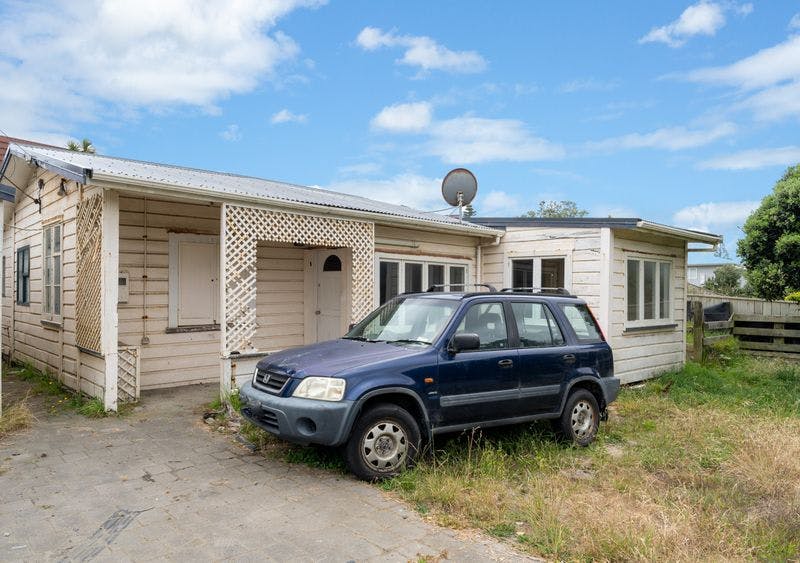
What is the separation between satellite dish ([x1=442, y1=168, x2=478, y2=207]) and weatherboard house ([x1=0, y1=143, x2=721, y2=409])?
1.01 meters

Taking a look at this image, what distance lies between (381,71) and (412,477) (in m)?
12.2

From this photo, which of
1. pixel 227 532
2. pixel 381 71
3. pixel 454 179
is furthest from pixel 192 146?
pixel 227 532

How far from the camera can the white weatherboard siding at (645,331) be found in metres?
9.91

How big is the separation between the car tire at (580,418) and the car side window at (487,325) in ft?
3.87

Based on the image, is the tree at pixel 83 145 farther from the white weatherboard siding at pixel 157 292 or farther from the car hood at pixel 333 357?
the car hood at pixel 333 357

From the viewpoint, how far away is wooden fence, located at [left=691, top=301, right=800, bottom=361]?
12.4m

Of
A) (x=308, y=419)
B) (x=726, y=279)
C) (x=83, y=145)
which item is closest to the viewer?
(x=308, y=419)

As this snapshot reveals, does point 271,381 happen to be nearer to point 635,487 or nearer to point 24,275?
point 635,487

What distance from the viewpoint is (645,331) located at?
34.7 feet

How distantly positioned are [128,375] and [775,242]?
1297cm

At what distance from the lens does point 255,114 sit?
14.8 meters

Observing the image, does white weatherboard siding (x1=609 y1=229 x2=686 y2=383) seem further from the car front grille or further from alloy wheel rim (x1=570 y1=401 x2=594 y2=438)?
the car front grille

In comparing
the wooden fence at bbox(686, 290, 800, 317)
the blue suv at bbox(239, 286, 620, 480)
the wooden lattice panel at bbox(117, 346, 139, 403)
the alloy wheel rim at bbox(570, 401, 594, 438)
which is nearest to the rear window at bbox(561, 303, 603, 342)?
the blue suv at bbox(239, 286, 620, 480)

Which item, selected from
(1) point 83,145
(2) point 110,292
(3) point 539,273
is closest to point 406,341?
(2) point 110,292
